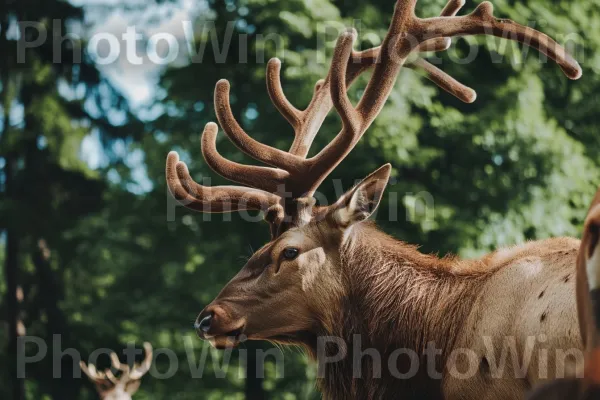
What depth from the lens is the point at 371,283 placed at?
503cm

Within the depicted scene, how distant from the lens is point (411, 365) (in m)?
4.77

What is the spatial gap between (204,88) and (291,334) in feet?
31.9

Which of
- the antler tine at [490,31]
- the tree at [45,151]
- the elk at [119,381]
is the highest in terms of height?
the antler tine at [490,31]

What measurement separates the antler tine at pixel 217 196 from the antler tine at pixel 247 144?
23cm

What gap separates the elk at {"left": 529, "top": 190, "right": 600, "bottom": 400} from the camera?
115 inches

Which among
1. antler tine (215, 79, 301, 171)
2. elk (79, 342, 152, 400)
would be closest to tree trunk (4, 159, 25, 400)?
elk (79, 342, 152, 400)

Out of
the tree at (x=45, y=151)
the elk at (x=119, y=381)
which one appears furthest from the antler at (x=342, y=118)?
the tree at (x=45, y=151)

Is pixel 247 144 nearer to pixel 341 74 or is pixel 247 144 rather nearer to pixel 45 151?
pixel 341 74

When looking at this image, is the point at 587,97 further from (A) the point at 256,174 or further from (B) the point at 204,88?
(A) the point at 256,174

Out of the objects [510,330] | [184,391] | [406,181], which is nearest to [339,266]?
[510,330]

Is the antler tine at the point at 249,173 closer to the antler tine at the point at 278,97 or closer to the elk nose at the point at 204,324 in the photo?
the antler tine at the point at 278,97

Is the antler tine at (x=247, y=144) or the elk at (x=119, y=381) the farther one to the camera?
the elk at (x=119, y=381)

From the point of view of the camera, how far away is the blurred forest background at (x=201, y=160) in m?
12.3

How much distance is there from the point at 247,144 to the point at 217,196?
1.42 ft
